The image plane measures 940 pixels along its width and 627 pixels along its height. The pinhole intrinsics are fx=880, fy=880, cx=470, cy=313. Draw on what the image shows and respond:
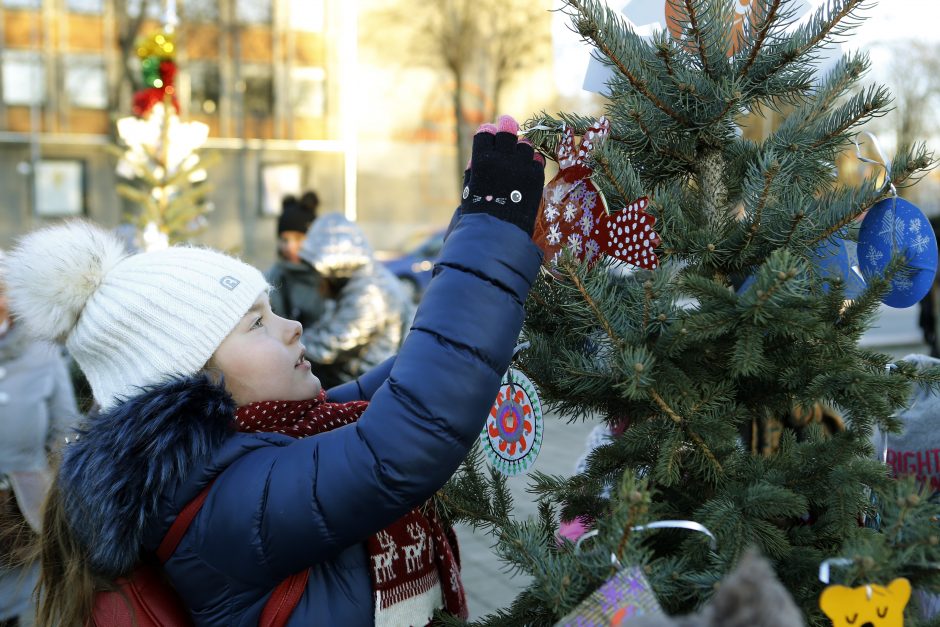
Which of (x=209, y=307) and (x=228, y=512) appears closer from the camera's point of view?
(x=228, y=512)

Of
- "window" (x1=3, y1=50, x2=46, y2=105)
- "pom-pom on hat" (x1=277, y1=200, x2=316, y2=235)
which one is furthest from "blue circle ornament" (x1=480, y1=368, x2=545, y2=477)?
"window" (x1=3, y1=50, x2=46, y2=105)

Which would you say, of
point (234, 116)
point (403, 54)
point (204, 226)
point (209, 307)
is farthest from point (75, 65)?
point (209, 307)

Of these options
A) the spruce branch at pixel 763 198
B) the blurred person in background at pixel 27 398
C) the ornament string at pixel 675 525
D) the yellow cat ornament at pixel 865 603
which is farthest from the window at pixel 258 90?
the yellow cat ornament at pixel 865 603

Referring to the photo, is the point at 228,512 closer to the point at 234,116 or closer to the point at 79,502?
the point at 79,502

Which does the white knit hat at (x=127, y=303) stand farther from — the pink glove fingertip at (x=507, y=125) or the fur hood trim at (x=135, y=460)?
the pink glove fingertip at (x=507, y=125)

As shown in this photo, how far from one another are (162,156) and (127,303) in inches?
200

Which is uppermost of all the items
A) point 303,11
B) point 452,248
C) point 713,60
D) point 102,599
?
point 303,11

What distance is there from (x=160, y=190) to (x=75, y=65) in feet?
66.2

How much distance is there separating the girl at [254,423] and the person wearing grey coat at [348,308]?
121 inches

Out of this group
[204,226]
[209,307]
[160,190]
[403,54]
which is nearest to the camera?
[209,307]

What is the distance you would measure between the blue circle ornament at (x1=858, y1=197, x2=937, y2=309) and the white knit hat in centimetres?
113

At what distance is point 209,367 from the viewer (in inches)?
65.9

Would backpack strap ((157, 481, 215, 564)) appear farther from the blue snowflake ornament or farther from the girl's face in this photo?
the blue snowflake ornament

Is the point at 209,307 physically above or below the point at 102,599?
above
